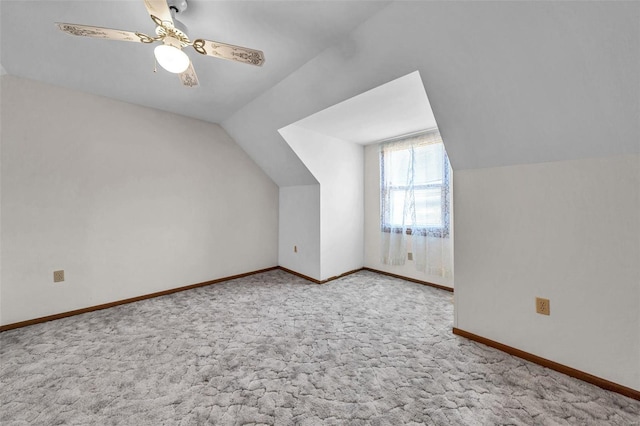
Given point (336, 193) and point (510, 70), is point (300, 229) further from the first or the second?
point (510, 70)

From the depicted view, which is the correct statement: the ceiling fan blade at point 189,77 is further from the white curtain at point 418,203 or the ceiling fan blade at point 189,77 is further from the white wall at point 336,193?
the white curtain at point 418,203

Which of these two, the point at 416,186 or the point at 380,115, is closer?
the point at 380,115

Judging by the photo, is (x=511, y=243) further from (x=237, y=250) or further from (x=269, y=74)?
(x=237, y=250)

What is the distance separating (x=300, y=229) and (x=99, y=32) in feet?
9.58

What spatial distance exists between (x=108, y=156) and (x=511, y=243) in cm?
413

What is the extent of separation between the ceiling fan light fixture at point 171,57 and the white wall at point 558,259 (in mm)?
2274

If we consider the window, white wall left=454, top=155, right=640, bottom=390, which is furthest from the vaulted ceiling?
the window

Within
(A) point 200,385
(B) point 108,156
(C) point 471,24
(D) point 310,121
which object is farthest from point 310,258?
(C) point 471,24

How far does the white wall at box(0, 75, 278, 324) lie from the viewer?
228 cm

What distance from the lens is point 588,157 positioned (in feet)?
5.08

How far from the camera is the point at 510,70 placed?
1437 mm

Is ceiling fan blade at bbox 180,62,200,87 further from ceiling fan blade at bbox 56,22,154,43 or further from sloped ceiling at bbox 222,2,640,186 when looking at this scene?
sloped ceiling at bbox 222,2,640,186

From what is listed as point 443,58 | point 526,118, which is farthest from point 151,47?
point 526,118

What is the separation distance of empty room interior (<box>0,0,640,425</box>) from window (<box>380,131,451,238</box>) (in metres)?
0.03
